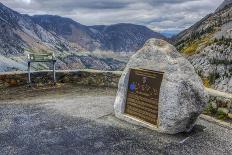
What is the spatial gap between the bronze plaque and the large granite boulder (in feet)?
0.59

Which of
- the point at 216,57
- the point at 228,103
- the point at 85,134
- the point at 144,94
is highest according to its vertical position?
the point at 144,94

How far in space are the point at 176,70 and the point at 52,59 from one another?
8.03 metres

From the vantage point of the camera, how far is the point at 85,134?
9336 mm

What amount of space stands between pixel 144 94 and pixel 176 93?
1.23 meters

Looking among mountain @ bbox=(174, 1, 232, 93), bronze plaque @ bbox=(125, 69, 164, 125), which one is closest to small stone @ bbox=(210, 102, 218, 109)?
bronze plaque @ bbox=(125, 69, 164, 125)

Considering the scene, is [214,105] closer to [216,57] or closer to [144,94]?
[144,94]

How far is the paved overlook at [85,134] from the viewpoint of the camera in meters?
8.39

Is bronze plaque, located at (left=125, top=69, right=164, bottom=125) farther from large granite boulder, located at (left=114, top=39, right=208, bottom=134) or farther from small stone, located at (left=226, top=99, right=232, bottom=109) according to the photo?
small stone, located at (left=226, top=99, right=232, bottom=109)

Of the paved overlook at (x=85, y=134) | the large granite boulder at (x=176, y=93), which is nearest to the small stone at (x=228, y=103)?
the paved overlook at (x=85, y=134)

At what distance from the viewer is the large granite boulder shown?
9.16 meters

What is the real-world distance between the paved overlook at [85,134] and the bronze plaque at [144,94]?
41cm

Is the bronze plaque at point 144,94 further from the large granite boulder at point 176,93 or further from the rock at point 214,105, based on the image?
the rock at point 214,105

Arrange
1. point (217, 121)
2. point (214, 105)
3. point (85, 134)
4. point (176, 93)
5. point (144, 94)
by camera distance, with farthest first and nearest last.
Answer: point (214, 105) → point (217, 121) → point (144, 94) → point (85, 134) → point (176, 93)

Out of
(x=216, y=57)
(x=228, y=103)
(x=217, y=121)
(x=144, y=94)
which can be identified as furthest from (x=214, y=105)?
(x=216, y=57)
